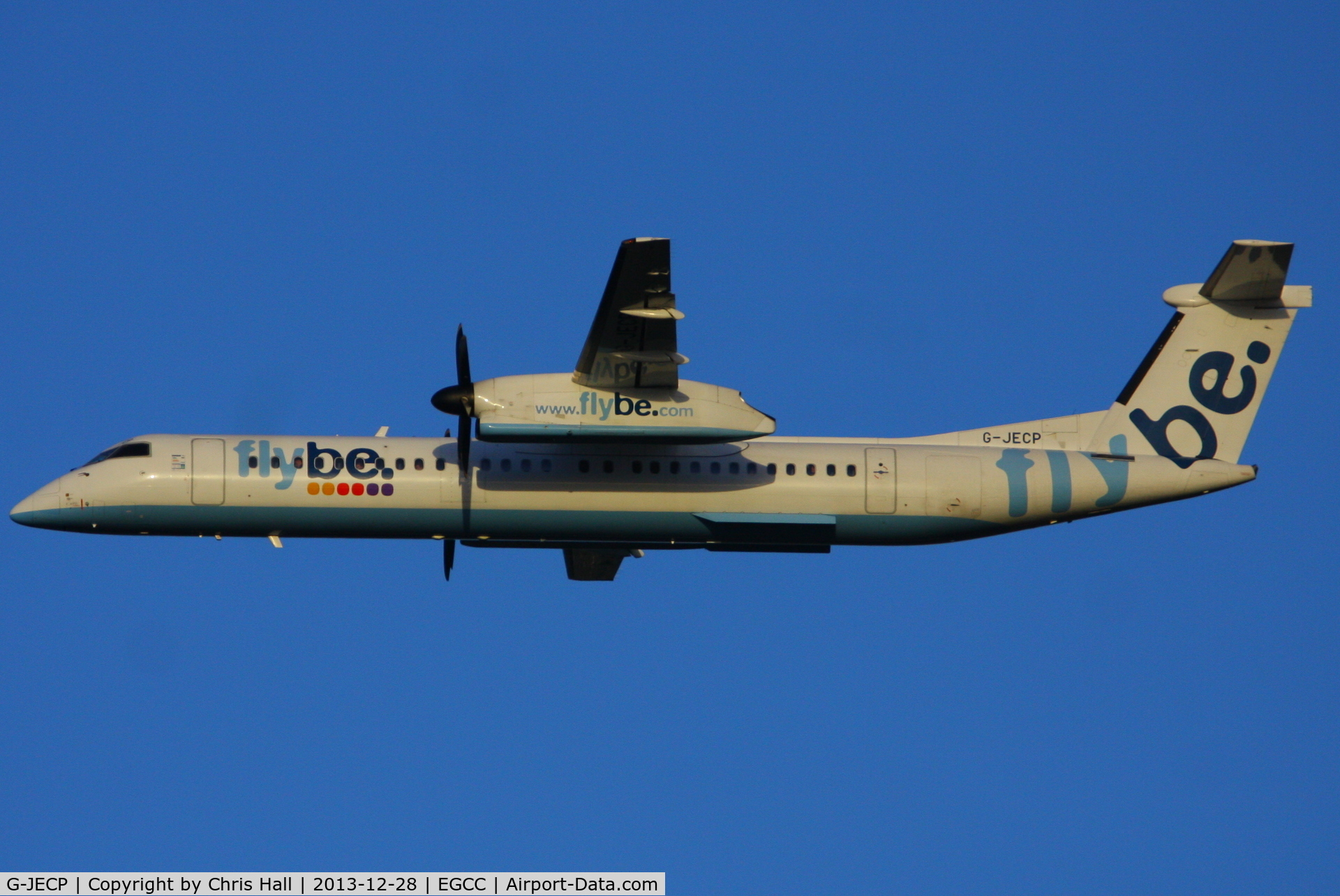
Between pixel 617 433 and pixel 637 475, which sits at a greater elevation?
pixel 617 433

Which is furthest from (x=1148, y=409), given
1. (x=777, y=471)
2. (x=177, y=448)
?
(x=177, y=448)

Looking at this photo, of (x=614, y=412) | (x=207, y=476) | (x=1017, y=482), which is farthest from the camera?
(x=1017, y=482)

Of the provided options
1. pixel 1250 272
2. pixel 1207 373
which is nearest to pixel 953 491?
pixel 1207 373

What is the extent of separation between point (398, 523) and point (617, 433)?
444 centimetres

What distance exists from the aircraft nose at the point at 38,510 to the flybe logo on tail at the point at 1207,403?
1971 cm

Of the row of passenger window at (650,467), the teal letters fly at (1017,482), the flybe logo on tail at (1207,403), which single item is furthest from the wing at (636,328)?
the flybe logo on tail at (1207,403)

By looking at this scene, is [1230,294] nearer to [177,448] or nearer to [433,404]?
[433,404]

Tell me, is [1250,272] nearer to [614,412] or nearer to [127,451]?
[614,412]

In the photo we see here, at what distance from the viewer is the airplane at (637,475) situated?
28.0m

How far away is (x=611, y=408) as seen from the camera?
28.0 meters

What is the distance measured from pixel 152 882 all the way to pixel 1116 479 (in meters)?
18.1

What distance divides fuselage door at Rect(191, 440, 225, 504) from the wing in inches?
261

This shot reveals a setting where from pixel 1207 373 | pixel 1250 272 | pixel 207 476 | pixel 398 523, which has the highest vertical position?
pixel 1250 272

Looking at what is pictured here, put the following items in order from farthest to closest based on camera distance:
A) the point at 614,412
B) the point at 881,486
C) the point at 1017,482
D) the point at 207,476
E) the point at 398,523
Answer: the point at 1017,482, the point at 881,486, the point at 398,523, the point at 207,476, the point at 614,412
